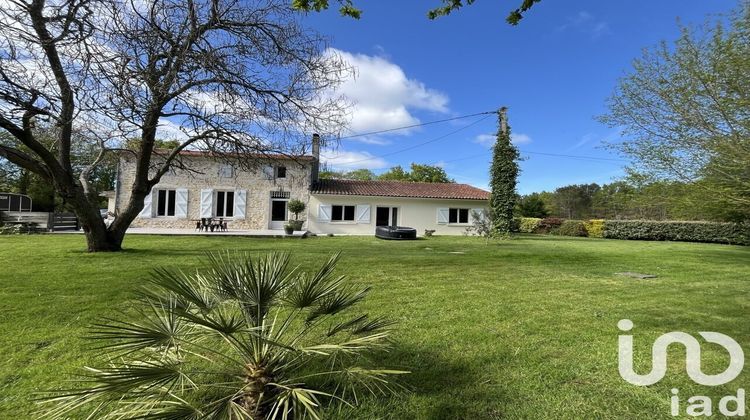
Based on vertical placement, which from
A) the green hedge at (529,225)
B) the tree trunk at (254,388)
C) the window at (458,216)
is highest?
the window at (458,216)

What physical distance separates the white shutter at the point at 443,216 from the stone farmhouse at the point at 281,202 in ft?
0.21

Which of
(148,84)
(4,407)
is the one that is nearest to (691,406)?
(4,407)

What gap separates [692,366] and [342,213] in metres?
19.2

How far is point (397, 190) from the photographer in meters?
23.0

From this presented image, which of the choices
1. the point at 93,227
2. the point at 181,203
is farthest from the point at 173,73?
the point at 181,203

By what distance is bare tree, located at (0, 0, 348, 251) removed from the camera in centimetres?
361

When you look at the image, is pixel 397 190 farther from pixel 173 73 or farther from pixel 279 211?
pixel 173 73

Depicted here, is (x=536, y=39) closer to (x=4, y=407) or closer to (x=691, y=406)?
(x=691, y=406)

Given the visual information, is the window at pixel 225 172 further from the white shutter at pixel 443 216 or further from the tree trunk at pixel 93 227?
the white shutter at pixel 443 216

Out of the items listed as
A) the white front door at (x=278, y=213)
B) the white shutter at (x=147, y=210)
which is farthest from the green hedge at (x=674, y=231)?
the white shutter at (x=147, y=210)

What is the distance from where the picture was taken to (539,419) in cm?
235

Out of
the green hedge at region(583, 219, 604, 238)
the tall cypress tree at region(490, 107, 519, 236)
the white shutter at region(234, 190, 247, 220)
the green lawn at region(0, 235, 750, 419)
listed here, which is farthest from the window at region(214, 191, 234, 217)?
the green hedge at region(583, 219, 604, 238)

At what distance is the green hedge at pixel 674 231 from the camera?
65.6ft

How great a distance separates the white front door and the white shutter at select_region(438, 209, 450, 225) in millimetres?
9452
